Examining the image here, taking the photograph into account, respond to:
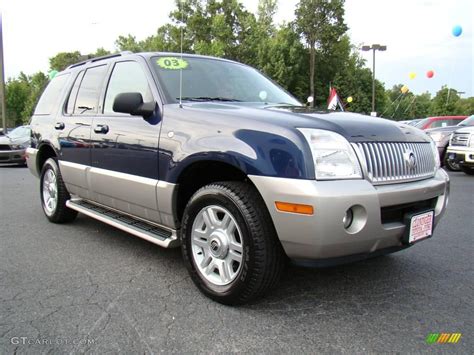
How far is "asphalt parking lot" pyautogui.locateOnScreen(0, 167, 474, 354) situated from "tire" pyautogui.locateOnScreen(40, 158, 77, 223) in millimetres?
768

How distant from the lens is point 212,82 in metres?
3.76

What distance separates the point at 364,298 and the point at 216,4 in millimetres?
46813

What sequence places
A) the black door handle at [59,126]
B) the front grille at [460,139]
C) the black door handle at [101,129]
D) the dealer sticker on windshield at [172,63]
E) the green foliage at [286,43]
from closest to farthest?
the dealer sticker on windshield at [172,63], the black door handle at [101,129], the black door handle at [59,126], the front grille at [460,139], the green foliage at [286,43]

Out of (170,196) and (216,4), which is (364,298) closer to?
(170,196)

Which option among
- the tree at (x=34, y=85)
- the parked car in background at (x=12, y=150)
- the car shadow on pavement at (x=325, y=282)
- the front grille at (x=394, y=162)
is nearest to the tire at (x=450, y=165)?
the car shadow on pavement at (x=325, y=282)

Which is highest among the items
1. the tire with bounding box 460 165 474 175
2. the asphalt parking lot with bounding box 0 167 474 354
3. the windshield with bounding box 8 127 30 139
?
the windshield with bounding box 8 127 30 139

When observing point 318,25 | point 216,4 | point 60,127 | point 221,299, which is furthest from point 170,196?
point 216,4

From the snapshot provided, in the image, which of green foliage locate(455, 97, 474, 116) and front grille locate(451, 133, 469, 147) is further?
green foliage locate(455, 97, 474, 116)

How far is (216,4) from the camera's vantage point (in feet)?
149

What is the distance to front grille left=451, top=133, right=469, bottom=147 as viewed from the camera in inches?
379

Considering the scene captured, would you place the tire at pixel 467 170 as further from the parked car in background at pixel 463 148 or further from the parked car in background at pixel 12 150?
the parked car in background at pixel 12 150

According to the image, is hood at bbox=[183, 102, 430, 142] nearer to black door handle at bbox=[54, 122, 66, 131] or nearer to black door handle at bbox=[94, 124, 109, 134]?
black door handle at bbox=[94, 124, 109, 134]

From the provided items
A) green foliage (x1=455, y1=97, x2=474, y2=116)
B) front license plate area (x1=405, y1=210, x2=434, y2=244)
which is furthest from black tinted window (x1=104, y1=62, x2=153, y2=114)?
green foliage (x1=455, y1=97, x2=474, y2=116)

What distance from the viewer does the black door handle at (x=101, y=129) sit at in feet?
12.6
